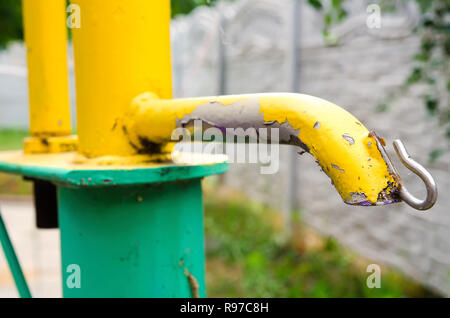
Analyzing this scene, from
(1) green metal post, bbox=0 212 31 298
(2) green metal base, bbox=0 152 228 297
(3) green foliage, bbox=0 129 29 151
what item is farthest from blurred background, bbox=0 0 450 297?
(3) green foliage, bbox=0 129 29 151

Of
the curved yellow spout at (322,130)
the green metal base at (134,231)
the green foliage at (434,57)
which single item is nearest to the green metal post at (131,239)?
the green metal base at (134,231)

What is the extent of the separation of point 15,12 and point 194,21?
247 cm

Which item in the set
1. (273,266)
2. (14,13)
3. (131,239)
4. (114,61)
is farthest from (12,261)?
(14,13)

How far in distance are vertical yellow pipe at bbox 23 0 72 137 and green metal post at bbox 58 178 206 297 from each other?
349mm

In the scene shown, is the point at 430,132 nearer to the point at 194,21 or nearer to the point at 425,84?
the point at 425,84

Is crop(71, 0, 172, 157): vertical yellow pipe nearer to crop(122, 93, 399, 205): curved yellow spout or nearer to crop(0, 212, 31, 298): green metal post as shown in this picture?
crop(122, 93, 399, 205): curved yellow spout

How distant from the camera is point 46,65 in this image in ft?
3.51

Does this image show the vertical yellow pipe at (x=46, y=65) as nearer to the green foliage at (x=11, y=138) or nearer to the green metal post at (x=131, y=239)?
A: the green metal post at (x=131, y=239)

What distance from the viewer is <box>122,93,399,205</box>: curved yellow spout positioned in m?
0.54

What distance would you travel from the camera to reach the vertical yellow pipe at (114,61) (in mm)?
751

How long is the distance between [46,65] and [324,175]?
250 cm

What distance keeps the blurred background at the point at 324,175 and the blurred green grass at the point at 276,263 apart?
1 cm
